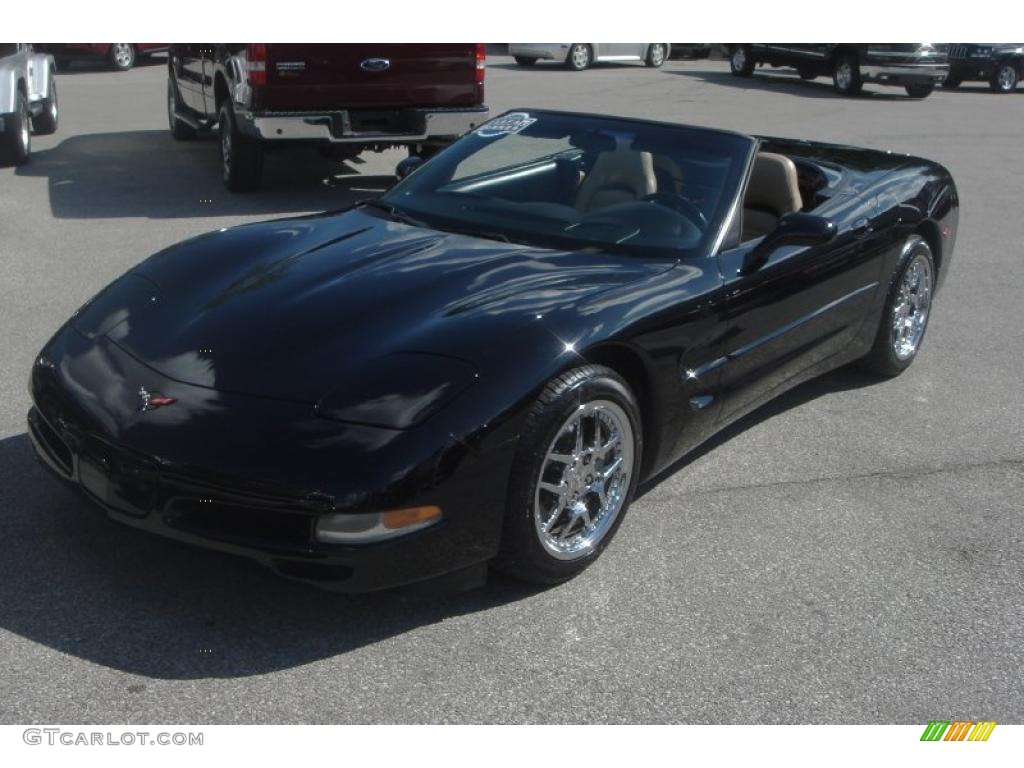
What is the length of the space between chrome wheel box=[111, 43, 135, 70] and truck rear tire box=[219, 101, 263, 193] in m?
13.2

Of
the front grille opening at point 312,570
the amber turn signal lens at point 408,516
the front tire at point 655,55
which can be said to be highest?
the amber turn signal lens at point 408,516

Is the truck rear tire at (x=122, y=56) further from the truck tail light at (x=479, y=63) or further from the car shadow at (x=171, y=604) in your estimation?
the car shadow at (x=171, y=604)

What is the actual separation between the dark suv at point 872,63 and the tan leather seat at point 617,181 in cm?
1760

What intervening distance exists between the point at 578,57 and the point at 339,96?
16525 millimetres

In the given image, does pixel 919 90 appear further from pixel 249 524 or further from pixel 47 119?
pixel 249 524

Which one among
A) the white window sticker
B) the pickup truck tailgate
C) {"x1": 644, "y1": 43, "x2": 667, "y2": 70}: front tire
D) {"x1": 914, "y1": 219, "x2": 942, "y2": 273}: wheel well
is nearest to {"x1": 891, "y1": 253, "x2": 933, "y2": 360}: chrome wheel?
{"x1": 914, "y1": 219, "x2": 942, "y2": 273}: wheel well

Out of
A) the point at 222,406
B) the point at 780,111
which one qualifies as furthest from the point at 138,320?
the point at 780,111

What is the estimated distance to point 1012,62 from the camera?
81.8 feet

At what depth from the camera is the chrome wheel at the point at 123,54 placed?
22562mm

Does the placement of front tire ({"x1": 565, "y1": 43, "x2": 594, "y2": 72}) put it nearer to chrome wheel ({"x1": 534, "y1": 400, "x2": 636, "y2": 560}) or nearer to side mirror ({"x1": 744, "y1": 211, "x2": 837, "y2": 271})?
side mirror ({"x1": 744, "y1": 211, "x2": 837, "y2": 271})

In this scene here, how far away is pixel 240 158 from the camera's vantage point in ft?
34.3

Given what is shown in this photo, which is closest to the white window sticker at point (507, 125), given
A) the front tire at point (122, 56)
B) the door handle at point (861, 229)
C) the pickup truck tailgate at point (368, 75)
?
the door handle at point (861, 229)

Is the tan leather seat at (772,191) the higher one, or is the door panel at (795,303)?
the tan leather seat at (772,191)

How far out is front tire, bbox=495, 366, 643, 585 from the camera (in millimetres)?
3662
